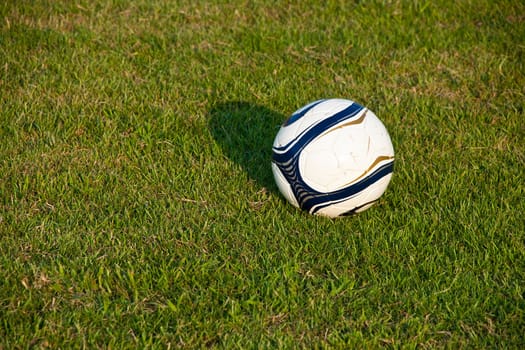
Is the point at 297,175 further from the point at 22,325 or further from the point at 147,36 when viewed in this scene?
the point at 147,36

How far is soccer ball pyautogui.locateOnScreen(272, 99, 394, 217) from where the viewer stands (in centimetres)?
435

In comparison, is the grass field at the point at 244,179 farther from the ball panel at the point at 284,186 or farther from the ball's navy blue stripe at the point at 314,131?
the ball's navy blue stripe at the point at 314,131

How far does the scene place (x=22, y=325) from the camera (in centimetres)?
372

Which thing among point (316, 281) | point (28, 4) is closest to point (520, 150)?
point (316, 281)

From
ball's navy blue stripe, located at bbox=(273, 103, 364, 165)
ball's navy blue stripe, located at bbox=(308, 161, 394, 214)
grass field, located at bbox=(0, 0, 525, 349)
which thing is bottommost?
grass field, located at bbox=(0, 0, 525, 349)

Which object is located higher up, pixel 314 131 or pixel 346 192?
pixel 314 131

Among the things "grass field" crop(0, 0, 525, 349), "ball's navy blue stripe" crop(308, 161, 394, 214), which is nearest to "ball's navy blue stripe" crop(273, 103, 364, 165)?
"ball's navy blue stripe" crop(308, 161, 394, 214)

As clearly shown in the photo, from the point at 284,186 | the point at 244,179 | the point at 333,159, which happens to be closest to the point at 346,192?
the point at 333,159

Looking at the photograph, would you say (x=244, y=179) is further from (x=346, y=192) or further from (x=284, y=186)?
(x=346, y=192)

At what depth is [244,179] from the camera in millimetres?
5004

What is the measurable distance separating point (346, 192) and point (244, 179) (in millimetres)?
873

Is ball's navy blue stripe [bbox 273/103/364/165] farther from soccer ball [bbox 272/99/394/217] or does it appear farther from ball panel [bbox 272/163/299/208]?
ball panel [bbox 272/163/299/208]

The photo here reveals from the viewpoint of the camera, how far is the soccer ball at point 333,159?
4.35m

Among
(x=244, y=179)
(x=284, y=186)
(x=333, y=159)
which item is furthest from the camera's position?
(x=244, y=179)
